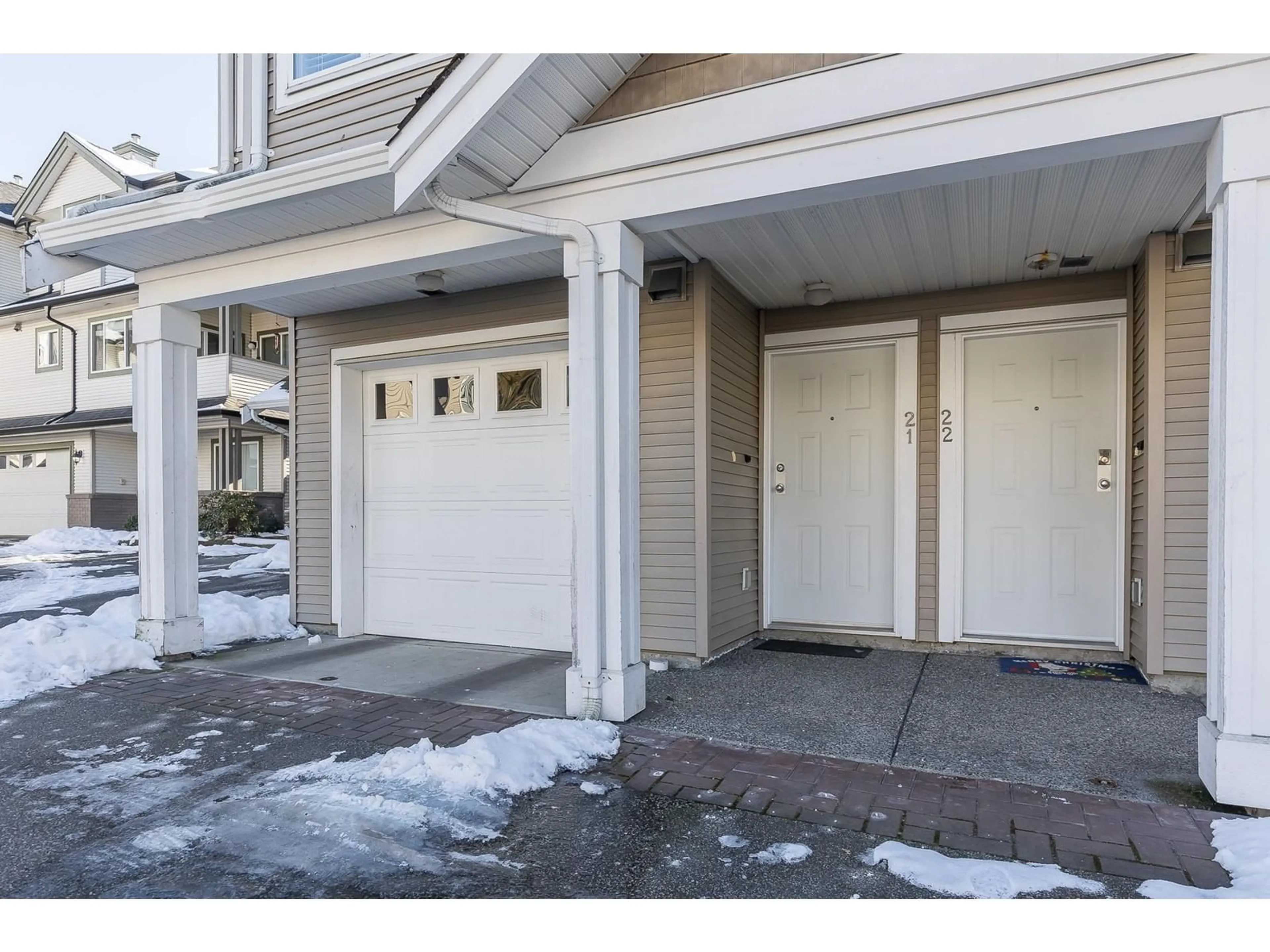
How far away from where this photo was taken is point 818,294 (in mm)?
4594

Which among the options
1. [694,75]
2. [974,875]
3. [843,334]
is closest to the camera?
[974,875]

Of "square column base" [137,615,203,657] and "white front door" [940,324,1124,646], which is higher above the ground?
"white front door" [940,324,1124,646]

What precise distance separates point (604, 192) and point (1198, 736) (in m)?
3.05

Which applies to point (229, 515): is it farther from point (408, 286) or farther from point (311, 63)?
point (311, 63)

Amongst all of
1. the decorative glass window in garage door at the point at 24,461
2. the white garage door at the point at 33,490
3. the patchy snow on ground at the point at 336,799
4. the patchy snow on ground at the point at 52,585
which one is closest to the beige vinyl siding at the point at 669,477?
the patchy snow on ground at the point at 336,799

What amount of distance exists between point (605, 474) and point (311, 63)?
3428mm

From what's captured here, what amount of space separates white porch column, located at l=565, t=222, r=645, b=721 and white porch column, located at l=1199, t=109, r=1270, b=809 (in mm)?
2086

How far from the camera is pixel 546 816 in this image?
2.32 m

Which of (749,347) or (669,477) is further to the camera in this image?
(749,347)

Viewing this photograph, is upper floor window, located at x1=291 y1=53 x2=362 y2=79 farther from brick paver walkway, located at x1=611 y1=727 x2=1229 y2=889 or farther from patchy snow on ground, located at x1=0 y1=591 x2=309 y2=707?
brick paver walkway, located at x1=611 y1=727 x2=1229 y2=889

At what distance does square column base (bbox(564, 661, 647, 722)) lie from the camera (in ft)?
A: 10.5

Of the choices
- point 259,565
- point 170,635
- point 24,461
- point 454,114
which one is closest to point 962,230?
point 454,114

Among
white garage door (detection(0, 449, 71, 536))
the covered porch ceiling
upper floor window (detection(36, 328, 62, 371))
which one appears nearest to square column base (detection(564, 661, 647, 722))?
the covered porch ceiling

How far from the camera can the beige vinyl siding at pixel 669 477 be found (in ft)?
14.1
